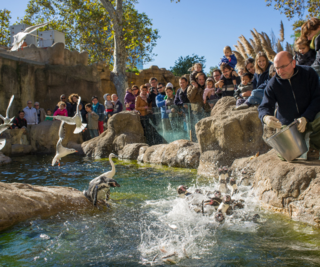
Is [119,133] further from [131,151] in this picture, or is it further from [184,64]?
[184,64]

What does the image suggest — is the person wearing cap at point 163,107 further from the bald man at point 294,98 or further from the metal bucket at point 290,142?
the metal bucket at point 290,142

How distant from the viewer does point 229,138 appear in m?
7.36

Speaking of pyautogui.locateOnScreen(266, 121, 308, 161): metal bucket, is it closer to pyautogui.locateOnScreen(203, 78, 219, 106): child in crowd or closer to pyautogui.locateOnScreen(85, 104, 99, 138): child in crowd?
pyautogui.locateOnScreen(203, 78, 219, 106): child in crowd

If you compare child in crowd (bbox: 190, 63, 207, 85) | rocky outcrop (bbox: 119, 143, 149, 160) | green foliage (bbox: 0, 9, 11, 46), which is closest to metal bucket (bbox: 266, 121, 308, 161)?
child in crowd (bbox: 190, 63, 207, 85)

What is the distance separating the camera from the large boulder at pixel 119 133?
12327 millimetres

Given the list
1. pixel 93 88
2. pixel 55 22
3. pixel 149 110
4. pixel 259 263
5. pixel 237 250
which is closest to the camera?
pixel 259 263

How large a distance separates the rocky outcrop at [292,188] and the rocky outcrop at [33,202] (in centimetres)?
273

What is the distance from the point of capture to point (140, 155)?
10.8 meters

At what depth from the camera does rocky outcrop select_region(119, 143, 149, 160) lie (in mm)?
11250

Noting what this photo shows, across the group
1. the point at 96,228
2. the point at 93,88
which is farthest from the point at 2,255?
the point at 93,88

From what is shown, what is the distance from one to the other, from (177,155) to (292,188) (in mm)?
5048

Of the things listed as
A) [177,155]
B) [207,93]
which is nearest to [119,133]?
[177,155]

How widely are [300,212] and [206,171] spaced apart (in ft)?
11.4

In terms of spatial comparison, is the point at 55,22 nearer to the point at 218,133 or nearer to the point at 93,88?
the point at 93,88
